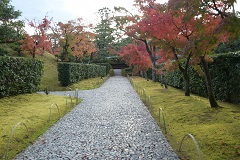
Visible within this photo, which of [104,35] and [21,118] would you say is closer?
[21,118]

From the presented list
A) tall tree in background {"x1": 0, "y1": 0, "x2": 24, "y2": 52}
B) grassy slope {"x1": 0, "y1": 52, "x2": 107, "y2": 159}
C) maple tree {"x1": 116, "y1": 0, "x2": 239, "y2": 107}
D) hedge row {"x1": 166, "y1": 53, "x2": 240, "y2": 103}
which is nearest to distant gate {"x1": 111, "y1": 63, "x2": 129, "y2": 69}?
Answer: tall tree in background {"x1": 0, "y1": 0, "x2": 24, "y2": 52}

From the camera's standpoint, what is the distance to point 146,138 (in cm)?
656

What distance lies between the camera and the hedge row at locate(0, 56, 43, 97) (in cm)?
1100

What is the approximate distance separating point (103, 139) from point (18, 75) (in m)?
8.00

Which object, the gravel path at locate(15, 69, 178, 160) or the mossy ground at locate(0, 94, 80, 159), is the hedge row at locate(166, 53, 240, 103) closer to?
the gravel path at locate(15, 69, 178, 160)

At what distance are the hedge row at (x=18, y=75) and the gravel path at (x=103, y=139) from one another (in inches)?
153

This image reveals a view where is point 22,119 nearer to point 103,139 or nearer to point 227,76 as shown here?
point 103,139

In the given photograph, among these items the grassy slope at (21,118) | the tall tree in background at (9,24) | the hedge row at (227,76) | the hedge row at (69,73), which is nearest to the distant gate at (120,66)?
the hedge row at (69,73)

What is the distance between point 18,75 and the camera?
40.4 feet

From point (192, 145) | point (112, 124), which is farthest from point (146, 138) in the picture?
point (112, 124)

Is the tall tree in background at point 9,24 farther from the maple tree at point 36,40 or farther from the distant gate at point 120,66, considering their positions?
the distant gate at point 120,66

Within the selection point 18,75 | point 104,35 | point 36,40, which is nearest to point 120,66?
point 104,35

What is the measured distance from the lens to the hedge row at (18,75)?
11.0 metres

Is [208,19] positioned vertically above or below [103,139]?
above
